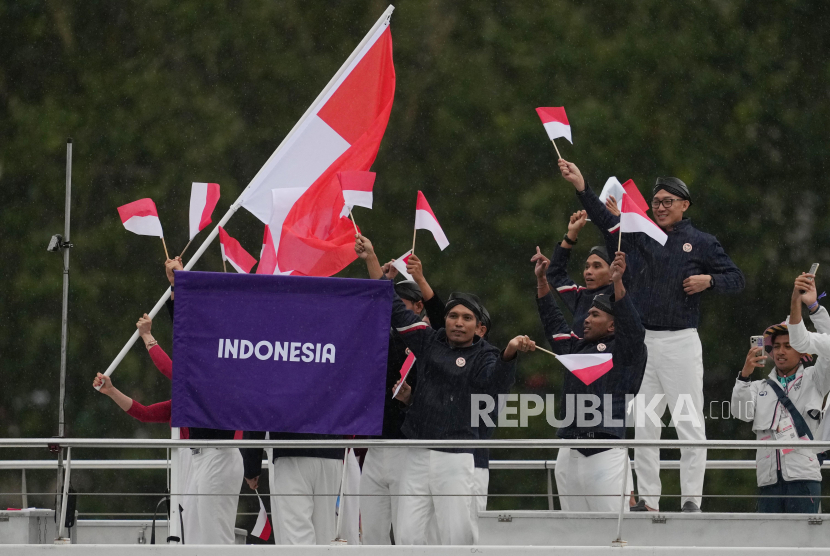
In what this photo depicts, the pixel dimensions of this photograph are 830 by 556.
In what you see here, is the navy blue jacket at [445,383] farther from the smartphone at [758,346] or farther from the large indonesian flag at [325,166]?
the smartphone at [758,346]

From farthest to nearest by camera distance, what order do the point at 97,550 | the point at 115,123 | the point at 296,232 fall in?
1. the point at 115,123
2. the point at 296,232
3. the point at 97,550

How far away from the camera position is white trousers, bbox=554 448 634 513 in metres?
8.57

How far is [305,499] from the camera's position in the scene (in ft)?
27.9

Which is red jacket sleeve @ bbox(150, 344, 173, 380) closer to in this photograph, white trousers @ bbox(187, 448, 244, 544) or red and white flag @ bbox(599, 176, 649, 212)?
white trousers @ bbox(187, 448, 244, 544)

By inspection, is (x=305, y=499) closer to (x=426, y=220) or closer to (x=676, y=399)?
(x=426, y=220)

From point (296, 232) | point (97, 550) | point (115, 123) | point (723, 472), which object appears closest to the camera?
point (97, 550)

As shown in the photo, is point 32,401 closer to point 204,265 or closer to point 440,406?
point 204,265

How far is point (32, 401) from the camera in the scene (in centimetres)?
2009

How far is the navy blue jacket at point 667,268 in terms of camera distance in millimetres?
9227

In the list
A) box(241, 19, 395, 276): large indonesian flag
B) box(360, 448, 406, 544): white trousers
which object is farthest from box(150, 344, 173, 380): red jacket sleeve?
box(360, 448, 406, 544): white trousers

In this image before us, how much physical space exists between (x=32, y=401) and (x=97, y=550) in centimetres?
1255

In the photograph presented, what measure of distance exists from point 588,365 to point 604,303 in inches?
26.8

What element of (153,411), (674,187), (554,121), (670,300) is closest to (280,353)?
A: (153,411)

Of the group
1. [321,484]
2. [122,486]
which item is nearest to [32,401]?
[122,486]
